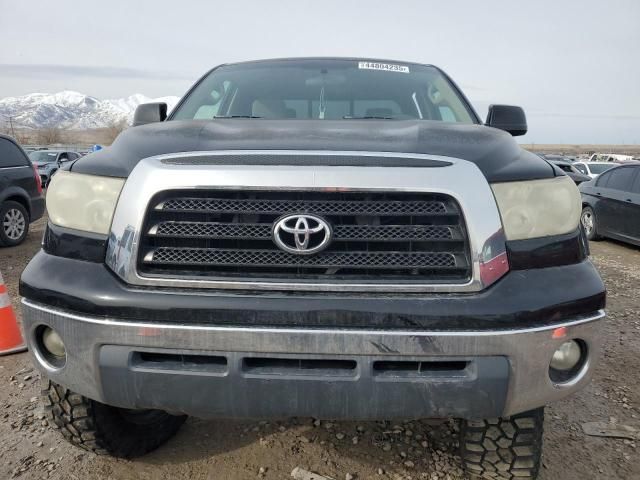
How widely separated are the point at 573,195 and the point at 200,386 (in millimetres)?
1505

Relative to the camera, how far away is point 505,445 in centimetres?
205

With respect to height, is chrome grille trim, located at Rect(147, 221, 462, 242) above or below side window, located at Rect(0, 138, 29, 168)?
above

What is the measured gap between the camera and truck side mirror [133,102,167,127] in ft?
9.58

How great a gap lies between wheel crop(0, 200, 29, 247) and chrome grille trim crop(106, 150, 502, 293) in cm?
737

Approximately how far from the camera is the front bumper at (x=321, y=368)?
5.16 feet

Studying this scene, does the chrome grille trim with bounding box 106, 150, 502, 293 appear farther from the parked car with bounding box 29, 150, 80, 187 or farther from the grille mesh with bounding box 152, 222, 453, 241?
the parked car with bounding box 29, 150, 80, 187

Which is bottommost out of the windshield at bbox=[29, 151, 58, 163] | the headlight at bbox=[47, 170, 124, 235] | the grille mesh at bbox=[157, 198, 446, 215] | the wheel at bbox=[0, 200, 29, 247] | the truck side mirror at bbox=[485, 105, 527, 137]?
the windshield at bbox=[29, 151, 58, 163]

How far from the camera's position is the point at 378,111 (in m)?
2.92

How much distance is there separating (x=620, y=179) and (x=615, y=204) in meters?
0.57

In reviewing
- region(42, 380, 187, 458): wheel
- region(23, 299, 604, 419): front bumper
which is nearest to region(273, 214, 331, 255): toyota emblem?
region(23, 299, 604, 419): front bumper

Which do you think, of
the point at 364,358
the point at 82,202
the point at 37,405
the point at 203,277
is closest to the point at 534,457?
the point at 364,358

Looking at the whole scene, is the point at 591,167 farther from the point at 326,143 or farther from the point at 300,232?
the point at 300,232

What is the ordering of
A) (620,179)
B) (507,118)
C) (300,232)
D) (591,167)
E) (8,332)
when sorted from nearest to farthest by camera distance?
(300,232) < (507,118) < (8,332) < (620,179) < (591,167)

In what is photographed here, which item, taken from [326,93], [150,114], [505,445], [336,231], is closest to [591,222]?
[326,93]
